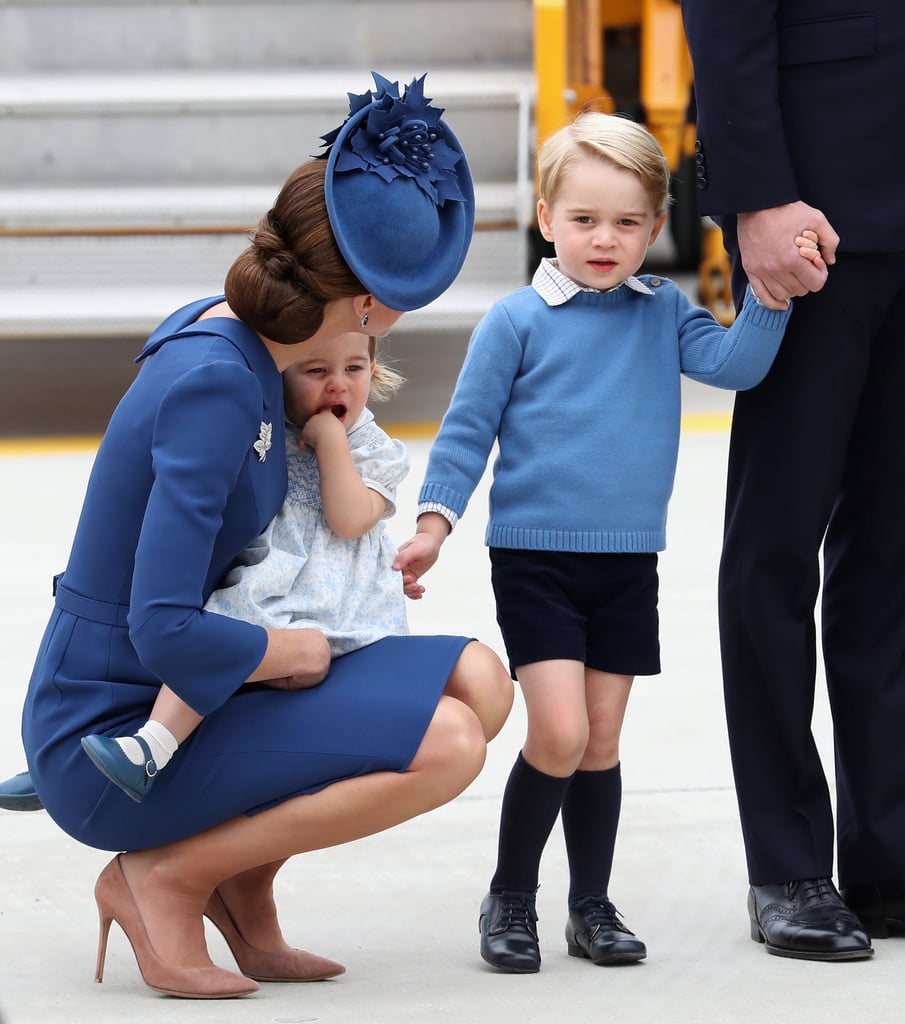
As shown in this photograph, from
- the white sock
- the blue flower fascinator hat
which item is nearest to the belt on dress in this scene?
the white sock

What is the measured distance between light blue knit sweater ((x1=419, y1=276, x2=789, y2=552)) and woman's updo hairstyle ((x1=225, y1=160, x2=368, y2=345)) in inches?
11.6

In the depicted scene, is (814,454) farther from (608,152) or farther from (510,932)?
(510,932)

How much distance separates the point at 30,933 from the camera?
2.40m

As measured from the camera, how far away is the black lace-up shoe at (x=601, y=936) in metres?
2.22

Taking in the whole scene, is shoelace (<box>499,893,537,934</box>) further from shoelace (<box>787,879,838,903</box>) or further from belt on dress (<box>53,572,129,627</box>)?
belt on dress (<box>53,572,129,627</box>)

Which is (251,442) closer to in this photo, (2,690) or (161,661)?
(161,661)

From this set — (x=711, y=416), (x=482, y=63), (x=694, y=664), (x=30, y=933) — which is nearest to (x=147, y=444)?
(x=30, y=933)

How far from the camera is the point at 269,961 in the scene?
7.27ft

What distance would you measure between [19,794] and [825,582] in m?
1.13

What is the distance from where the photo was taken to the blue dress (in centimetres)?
199

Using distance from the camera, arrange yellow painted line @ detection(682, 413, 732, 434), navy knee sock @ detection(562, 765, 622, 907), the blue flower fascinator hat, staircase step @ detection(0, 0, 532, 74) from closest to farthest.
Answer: the blue flower fascinator hat
navy knee sock @ detection(562, 765, 622, 907)
yellow painted line @ detection(682, 413, 732, 434)
staircase step @ detection(0, 0, 532, 74)

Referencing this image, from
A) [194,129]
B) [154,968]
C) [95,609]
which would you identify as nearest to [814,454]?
[95,609]

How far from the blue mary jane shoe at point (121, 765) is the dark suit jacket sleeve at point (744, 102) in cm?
96

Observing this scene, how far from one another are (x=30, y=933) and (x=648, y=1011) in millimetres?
892
